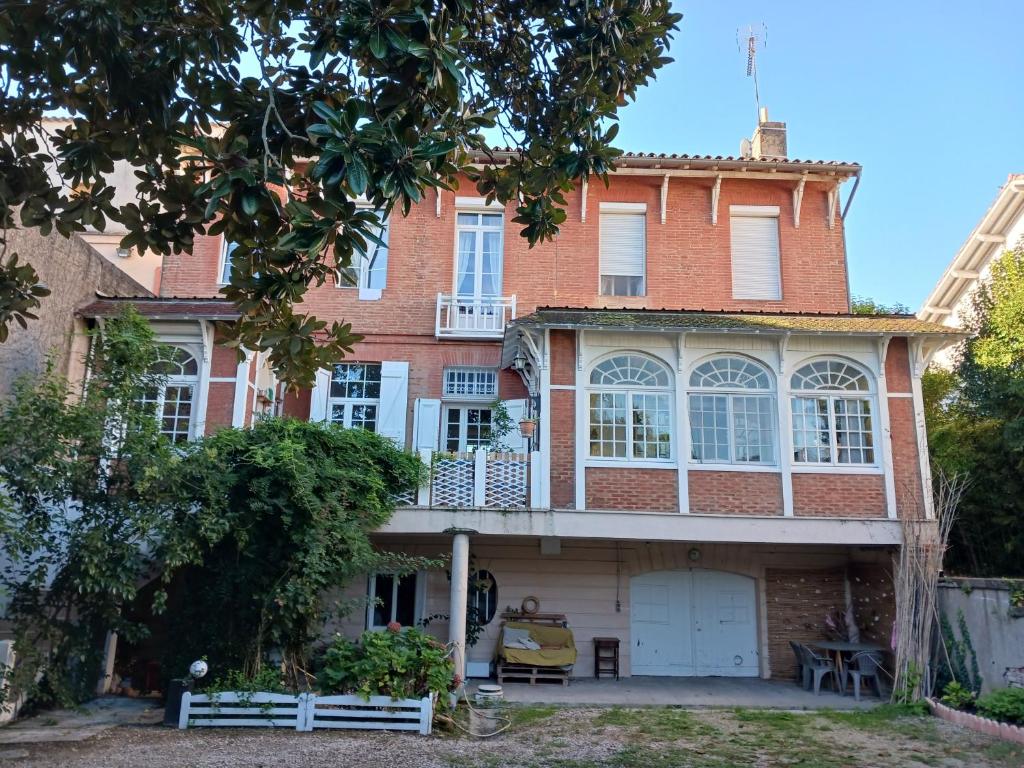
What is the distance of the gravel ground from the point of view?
7.96 m

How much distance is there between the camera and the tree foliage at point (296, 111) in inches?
214

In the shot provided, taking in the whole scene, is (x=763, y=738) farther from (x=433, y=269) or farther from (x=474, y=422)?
(x=433, y=269)

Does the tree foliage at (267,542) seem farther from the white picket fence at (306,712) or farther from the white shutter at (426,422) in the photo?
the white shutter at (426,422)

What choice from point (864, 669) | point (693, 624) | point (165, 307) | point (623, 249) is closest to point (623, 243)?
point (623, 249)

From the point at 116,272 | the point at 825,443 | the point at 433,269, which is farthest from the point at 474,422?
the point at 116,272

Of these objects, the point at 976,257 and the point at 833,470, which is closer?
the point at 833,470

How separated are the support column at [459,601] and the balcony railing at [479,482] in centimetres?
50

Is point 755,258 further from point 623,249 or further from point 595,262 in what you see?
point 595,262

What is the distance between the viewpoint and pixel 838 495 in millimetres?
11812

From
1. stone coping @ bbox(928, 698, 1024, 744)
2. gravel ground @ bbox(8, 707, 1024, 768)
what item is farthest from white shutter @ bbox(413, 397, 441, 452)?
stone coping @ bbox(928, 698, 1024, 744)

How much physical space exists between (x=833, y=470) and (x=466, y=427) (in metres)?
6.23

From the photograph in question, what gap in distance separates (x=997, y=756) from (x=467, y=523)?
6.67 meters

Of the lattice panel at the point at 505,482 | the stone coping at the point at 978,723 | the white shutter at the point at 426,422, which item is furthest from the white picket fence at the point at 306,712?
the stone coping at the point at 978,723

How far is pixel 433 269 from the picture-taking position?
15250 millimetres
